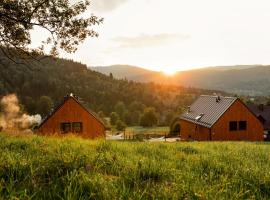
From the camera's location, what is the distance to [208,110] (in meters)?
59.7

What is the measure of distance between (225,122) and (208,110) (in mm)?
4266

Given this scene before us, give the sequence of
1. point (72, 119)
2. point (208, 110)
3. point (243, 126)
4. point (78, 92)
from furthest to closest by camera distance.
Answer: point (78, 92), point (208, 110), point (243, 126), point (72, 119)

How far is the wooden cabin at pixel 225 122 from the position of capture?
55.7 meters

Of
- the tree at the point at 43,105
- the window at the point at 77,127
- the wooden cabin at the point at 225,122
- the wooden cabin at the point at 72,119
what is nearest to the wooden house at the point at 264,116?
the wooden cabin at the point at 225,122

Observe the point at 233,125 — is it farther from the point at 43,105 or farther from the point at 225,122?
the point at 43,105

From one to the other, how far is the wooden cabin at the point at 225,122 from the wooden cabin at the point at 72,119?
612 inches

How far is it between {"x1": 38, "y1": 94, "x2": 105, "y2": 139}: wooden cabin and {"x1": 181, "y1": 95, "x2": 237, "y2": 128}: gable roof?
51.9 ft

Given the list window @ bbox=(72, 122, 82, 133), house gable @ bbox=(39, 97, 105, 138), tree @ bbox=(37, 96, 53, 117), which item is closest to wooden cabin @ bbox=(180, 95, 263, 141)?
house gable @ bbox=(39, 97, 105, 138)

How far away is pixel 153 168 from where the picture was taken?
6.23 metres

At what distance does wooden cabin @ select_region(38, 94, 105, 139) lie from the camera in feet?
178

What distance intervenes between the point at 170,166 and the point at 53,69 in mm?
182152

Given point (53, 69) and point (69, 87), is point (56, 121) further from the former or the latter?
point (53, 69)

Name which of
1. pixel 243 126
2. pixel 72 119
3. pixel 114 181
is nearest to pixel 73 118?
pixel 72 119

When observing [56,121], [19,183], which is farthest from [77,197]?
[56,121]
